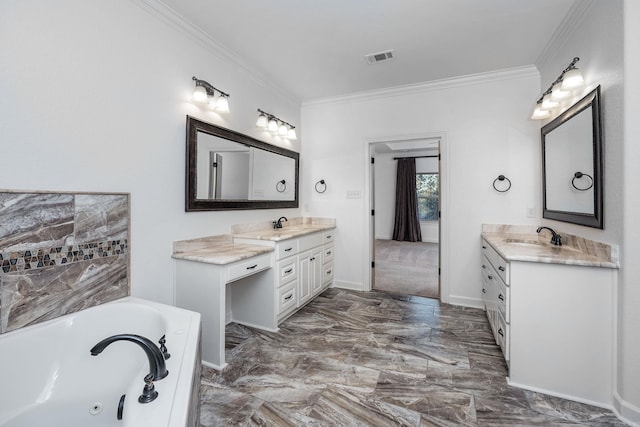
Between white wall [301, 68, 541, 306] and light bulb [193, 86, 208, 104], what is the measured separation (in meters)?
1.94

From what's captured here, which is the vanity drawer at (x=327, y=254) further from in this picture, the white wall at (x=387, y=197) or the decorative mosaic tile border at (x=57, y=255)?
the white wall at (x=387, y=197)

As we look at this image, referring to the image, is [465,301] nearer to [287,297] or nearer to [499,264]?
[499,264]

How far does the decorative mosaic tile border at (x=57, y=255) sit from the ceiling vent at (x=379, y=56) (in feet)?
8.81

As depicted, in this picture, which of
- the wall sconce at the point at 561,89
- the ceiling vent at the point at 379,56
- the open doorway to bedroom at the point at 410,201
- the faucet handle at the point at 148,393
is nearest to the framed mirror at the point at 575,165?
the wall sconce at the point at 561,89

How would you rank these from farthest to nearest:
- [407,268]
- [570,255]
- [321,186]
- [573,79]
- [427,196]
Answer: [427,196], [407,268], [321,186], [573,79], [570,255]

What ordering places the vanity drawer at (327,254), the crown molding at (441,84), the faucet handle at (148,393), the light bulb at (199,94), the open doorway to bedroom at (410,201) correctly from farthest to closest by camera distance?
1. the open doorway to bedroom at (410,201)
2. the vanity drawer at (327,254)
3. the crown molding at (441,84)
4. the light bulb at (199,94)
5. the faucet handle at (148,393)

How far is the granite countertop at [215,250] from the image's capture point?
2.22 metres

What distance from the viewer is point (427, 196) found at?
8250 millimetres

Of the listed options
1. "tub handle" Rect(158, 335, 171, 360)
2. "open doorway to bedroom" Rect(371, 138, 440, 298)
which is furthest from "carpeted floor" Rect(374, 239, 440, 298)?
"tub handle" Rect(158, 335, 171, 360)

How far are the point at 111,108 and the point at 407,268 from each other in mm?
4685

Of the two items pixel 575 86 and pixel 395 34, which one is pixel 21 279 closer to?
pixel 395 34

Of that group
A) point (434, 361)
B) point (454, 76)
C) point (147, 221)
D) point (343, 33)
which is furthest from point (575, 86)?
point (147, 221)

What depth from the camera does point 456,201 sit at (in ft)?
11.3

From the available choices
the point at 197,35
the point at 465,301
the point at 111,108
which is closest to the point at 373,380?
the point at 465,301
